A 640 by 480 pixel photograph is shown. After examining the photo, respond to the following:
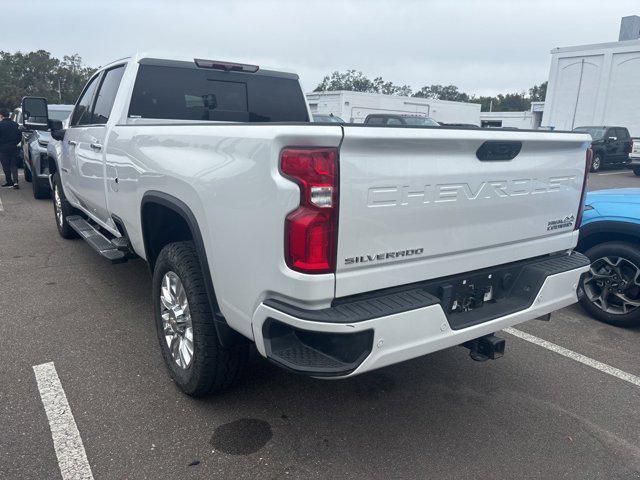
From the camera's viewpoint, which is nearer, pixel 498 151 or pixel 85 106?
pixel 498 151

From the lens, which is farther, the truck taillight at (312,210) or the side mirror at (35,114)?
the side mirror at (35,114)

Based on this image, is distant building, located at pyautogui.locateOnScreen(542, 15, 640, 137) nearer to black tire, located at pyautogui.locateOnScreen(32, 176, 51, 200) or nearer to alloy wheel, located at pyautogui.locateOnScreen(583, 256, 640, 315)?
alloy wheel, located at pyautogui.locateOnScreen(583, 256, 640, 315)

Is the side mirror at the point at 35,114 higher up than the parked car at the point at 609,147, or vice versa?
the side mirror at the point at 35,114

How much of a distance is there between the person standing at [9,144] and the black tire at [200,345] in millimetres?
10166

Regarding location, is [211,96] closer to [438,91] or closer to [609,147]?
[609,147]

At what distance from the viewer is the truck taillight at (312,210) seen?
203cm

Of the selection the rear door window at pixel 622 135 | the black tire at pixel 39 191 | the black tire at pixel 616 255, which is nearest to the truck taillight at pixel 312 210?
the black tire at pixel 616 255

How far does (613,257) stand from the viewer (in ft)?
14.2

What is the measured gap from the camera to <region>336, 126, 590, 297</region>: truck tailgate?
212 cm

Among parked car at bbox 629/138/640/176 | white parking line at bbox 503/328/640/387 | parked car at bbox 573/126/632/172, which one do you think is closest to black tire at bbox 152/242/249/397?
white parking line at bbox 503/328/640/387

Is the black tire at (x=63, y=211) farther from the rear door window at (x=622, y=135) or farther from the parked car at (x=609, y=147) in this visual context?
the rear door window at (x=622, y=135)

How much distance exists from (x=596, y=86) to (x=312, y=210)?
33.9 m

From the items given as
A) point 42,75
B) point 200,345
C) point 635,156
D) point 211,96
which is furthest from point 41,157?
point 42,75

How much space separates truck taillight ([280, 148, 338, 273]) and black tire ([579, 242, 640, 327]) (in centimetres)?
302
